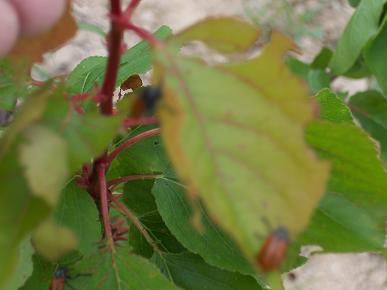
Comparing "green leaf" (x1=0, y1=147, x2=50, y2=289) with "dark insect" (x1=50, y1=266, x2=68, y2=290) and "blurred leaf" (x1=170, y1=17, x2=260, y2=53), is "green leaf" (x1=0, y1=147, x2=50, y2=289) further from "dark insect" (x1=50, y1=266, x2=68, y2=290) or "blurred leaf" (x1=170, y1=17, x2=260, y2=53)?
"dark insect" (x1=50, y1=266, x2=68, y2=290)

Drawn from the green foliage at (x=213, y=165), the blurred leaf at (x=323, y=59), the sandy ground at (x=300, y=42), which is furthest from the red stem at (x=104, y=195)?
the sandy ground at (x=300, y=42)

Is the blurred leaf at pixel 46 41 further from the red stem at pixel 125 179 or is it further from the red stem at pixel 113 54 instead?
the red stem at pixel 125 179

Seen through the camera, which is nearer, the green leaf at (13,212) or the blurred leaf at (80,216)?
the green leaf at (13,212)

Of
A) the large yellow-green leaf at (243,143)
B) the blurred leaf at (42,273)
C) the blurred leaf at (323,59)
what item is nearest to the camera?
the large yellow-green leaf at (243,143)

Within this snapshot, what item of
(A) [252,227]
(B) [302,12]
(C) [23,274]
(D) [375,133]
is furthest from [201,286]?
(B) [302,12]

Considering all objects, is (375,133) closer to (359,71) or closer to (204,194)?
(359,71)

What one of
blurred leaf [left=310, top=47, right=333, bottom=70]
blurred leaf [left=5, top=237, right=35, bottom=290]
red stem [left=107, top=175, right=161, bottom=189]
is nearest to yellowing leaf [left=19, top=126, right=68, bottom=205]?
blurred leaf [left=5, top=237, right=35, bottom=290]

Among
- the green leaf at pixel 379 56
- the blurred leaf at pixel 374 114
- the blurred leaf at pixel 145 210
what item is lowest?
the blurred leaf at pixel 374 114

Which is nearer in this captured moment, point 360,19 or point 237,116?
point 237,116
